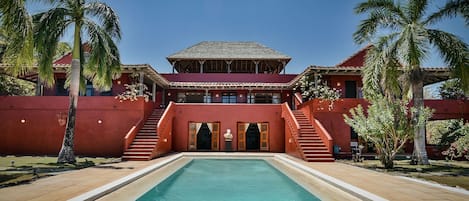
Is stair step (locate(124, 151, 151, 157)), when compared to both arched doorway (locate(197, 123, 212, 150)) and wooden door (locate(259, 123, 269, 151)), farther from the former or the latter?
wooden door (locate(259, 123, 269, 151))

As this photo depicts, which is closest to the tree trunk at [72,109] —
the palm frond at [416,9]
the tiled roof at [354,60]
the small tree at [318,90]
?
the small tree at [318,90]

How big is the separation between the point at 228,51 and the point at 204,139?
379 inches

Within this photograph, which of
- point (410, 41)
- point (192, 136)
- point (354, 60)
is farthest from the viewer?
point (354, 60)

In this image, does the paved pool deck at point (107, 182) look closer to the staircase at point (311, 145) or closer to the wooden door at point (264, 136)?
the staircase at point (311, 145)

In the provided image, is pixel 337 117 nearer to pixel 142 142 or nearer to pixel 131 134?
pixel 142 142

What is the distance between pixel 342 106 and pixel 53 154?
15547 mm

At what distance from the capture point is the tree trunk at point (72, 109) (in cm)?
1259

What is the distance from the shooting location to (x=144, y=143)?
50.8 feet

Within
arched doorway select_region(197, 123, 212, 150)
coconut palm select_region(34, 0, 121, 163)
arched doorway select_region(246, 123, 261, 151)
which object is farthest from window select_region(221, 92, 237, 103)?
coconut palm select_region(34, 0, 121, 163)

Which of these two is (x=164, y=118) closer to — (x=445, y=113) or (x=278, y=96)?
(x=278, y=96)

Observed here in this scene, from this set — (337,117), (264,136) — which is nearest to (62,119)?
(264,136)

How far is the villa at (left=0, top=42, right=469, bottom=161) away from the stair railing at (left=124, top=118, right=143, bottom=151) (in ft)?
0.16

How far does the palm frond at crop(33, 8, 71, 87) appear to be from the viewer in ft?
39.5

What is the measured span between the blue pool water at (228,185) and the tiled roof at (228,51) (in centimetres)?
1381
